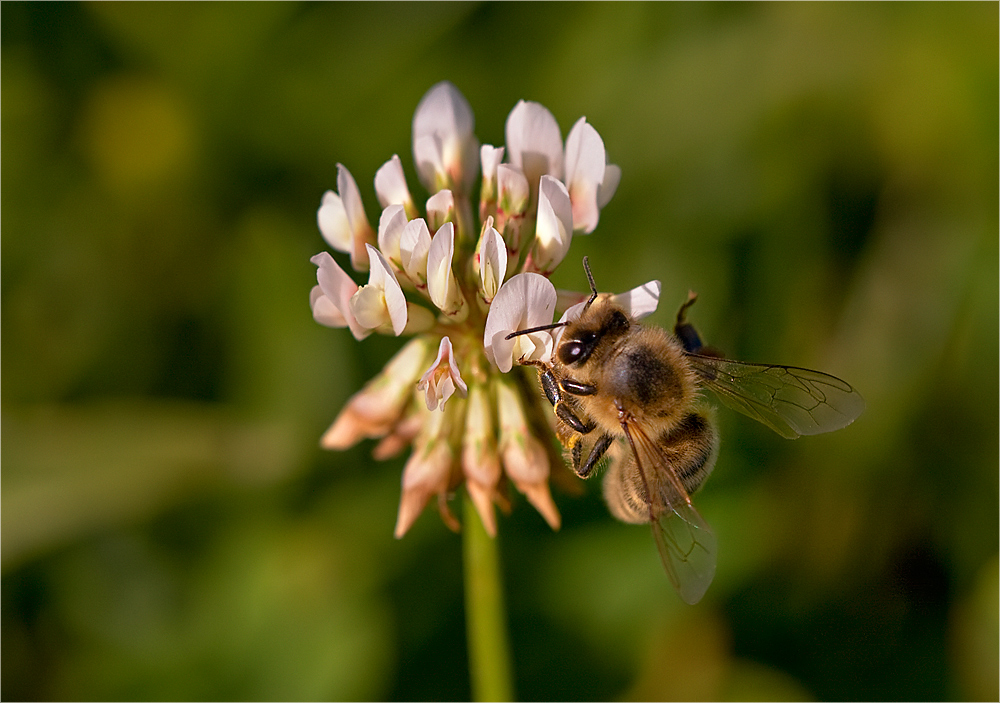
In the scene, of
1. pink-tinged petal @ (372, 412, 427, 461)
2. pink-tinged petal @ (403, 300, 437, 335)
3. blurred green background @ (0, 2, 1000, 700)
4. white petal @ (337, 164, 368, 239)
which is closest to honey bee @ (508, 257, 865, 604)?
pink-tinged petal @ (403, 300, 437, 335)

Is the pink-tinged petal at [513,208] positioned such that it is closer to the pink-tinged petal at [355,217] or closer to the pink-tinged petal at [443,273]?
the pink-tinged petal at [443,273]

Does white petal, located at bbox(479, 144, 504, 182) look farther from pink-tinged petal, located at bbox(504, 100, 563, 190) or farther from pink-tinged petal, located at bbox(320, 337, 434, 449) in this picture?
pink-tinged petal, located at bbox(320, 337, 434, 449)

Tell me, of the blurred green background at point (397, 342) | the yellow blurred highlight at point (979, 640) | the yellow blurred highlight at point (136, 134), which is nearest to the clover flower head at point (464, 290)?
the blurred green background at point (397, 342)

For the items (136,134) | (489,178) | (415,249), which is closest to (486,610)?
(415,249)

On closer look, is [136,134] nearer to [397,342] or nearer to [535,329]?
[397,342]

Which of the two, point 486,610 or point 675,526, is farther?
point 486,610

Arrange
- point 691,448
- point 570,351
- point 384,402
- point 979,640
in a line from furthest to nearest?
point 979,640 → point 384,402 → point 691,448 → point 570,351

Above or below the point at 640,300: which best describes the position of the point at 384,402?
below
